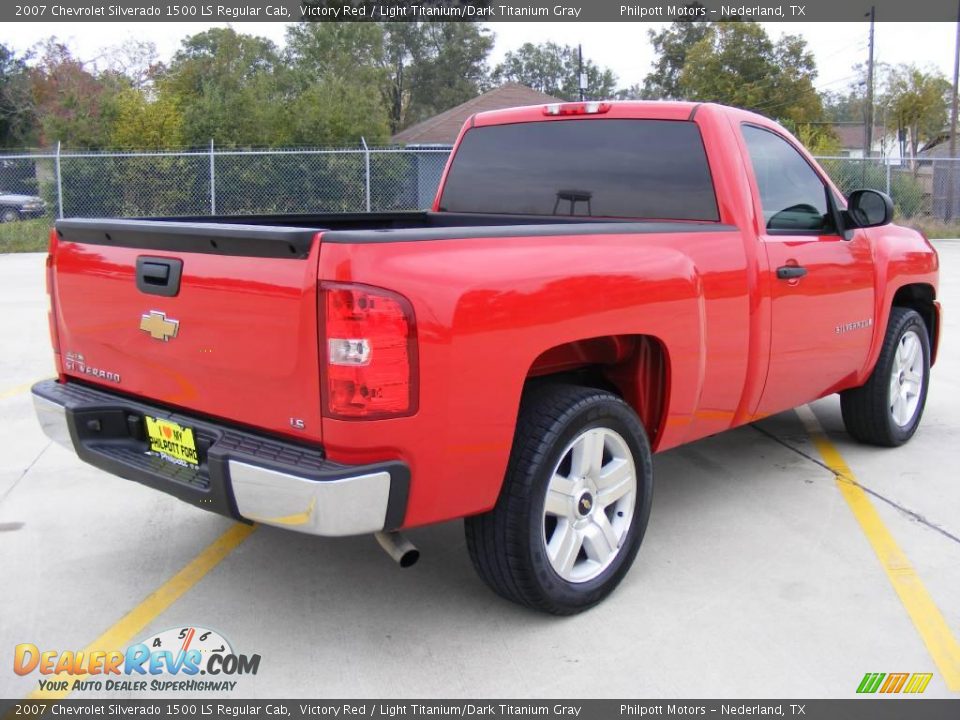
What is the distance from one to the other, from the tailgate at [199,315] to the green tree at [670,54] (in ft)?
185

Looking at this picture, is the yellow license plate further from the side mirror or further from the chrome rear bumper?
the side mirror

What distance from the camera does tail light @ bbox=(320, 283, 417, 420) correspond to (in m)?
2.71

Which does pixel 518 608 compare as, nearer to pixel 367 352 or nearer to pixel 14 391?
pixel 367 352

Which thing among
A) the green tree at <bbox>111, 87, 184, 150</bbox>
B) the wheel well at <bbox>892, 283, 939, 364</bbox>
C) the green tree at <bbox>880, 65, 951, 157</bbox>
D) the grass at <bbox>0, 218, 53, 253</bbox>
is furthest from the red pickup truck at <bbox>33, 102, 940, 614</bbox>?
the green tree at <bbox>880, 65, 951, 157</bbox>

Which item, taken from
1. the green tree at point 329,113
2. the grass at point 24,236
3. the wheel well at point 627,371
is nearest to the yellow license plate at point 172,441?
the wheel well at point 627,371

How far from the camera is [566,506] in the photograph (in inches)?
132

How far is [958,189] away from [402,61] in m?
44.4

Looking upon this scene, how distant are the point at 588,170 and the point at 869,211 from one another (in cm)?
155

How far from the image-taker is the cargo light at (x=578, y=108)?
4.57m

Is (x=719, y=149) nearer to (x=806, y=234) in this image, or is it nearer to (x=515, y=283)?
(x=806, y=234)

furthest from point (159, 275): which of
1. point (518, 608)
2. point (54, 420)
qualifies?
point (518, 608)

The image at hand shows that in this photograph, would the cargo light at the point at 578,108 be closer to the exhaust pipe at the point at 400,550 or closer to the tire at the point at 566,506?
the tire at the point at 566,506

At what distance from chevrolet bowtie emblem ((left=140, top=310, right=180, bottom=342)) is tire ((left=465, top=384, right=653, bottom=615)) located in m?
1.23
